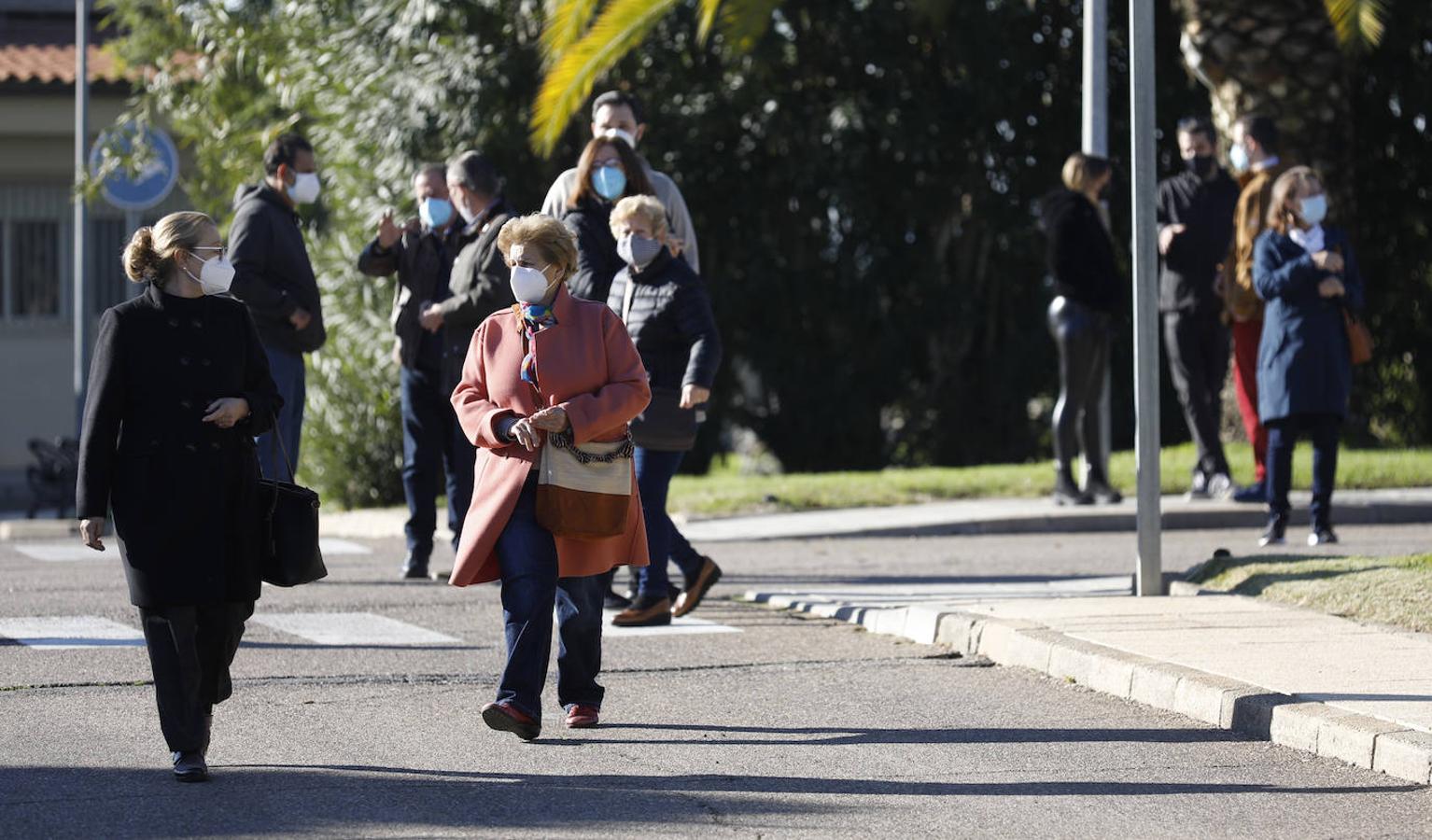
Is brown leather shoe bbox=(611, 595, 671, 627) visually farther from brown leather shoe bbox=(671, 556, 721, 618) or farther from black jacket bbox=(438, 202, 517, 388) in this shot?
black jacket bbox=(438, 202, 517, 388)

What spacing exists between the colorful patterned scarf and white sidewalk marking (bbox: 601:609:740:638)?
2.41m

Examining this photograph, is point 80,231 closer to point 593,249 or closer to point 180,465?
point 593,249

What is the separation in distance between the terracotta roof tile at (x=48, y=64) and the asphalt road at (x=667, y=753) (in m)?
15.5

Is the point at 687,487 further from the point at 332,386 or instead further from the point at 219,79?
the point at 219,79

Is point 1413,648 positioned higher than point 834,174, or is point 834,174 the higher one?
point 834,174

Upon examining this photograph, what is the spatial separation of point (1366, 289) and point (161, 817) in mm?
16071

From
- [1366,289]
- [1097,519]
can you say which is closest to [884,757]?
[1097,519]

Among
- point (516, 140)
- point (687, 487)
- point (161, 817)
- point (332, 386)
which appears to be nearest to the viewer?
point (161, 817)

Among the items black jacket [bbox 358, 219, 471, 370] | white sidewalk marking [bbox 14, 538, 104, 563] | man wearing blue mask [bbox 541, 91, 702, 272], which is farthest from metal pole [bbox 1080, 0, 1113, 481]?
white sidewalk marking [bbox 14, 538, 104, 563]

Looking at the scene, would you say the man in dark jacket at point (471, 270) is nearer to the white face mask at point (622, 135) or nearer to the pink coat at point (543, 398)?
the white face mask at point (622, 135)

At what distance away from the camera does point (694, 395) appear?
835cm

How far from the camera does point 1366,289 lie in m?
19.6

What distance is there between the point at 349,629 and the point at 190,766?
9.99 feet

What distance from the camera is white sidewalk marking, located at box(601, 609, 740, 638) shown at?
8852 millimetres
